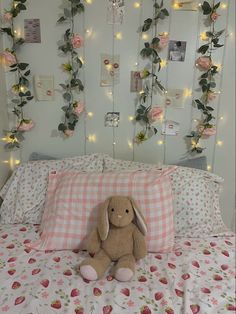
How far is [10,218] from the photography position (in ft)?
4.92

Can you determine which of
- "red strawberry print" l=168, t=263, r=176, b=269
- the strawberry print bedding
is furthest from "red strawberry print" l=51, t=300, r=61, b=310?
"red strawberry print" l=168, t=263, r=176, b=269

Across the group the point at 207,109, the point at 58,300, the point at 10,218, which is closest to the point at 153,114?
the point at 207,109

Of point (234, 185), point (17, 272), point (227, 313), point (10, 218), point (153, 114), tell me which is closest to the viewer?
point (227, 313)

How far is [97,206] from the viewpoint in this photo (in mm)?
1302

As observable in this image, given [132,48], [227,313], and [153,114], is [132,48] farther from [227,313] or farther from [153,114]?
[227,313]

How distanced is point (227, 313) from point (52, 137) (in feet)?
3.96

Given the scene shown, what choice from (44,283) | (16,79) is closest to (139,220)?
(44,283)

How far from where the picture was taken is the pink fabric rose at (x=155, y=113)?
5.31 ft

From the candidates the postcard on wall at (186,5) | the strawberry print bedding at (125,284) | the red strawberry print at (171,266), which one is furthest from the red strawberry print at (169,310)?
the postcard on wall at (186,5)

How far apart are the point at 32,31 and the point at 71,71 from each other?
28 centimetres

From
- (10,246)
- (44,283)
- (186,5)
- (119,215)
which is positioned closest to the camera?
(44,283)

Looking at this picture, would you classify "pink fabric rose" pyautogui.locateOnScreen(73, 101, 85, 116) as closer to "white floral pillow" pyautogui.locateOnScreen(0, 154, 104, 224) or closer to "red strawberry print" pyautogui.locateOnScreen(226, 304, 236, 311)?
"white floral pillow" pyautogui.locateOnScreen(0, 154, 104, 224)

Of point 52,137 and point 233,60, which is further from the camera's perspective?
point 52,137

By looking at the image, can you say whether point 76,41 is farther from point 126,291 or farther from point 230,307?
point 230,307
